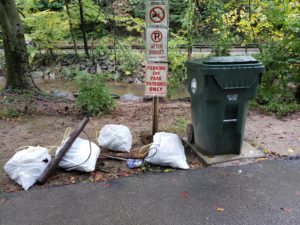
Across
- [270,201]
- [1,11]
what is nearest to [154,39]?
[270,201]

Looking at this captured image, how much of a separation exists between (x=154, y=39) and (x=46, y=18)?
10.3 metres

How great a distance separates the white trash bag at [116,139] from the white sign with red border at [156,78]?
63 cm

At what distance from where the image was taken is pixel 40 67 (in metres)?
15.7

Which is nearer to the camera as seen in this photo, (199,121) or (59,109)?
(199,121)

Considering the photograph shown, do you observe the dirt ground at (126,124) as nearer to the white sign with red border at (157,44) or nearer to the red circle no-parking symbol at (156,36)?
the white sign with red border at (157,44)

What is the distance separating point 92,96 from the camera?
18.9 ft

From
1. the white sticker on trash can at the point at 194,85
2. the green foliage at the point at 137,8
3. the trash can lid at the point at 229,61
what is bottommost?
the white sticker on trash can at the point at 194,85

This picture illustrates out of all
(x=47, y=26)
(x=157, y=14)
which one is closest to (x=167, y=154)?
(x=157, y=14)

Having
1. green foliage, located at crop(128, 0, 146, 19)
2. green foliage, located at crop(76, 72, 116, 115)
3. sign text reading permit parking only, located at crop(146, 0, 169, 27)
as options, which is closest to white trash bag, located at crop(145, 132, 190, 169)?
sign text reading permit parking only, located at crop(146, 0, 169, 27)

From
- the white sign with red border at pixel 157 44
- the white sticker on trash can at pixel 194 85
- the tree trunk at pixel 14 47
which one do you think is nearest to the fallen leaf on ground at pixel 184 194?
the white sticker on trash can at pixel 194 85

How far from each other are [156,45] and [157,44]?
0.02 m

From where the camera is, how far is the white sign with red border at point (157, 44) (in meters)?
3.92

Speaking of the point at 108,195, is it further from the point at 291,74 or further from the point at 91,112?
the point at 291,74

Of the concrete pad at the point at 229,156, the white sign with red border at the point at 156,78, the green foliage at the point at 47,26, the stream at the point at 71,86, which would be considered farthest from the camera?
the green foliage at the point at 47,26
